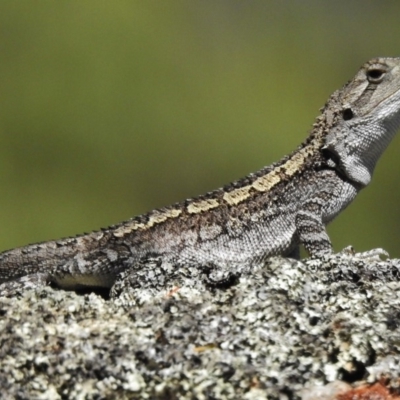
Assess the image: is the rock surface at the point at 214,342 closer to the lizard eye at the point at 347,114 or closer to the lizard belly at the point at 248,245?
the lizard belly at the point at 248,245

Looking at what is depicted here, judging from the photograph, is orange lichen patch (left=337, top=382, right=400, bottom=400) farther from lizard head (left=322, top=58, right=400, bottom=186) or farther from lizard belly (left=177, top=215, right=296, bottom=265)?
lizard head (left=322, top=58, right=400, bottom=186)

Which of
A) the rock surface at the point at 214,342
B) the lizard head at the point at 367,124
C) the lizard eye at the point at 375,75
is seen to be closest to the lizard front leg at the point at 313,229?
the lizard head at the point at 367,124

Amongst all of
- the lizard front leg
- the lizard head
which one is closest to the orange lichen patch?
the lizard front leg

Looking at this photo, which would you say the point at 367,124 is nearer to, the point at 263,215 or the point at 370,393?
the point at 263,215

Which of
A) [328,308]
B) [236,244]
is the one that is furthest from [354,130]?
[328,308]

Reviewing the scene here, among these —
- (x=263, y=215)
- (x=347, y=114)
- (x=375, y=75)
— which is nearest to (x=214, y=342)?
(x=263, y=215)

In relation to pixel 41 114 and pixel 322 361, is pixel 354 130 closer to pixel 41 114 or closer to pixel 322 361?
pixel 322 361

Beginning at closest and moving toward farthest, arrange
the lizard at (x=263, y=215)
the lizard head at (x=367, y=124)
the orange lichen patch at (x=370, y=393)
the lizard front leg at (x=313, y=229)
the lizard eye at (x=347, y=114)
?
the orange lichen patch at (x=370, y=393)
the lizard front leg at (x=313, y=229)
the lizard at (x=263, y=215)
the lizard head at (x=367, y=124)
the lizard eye at (x=347, y=114)
